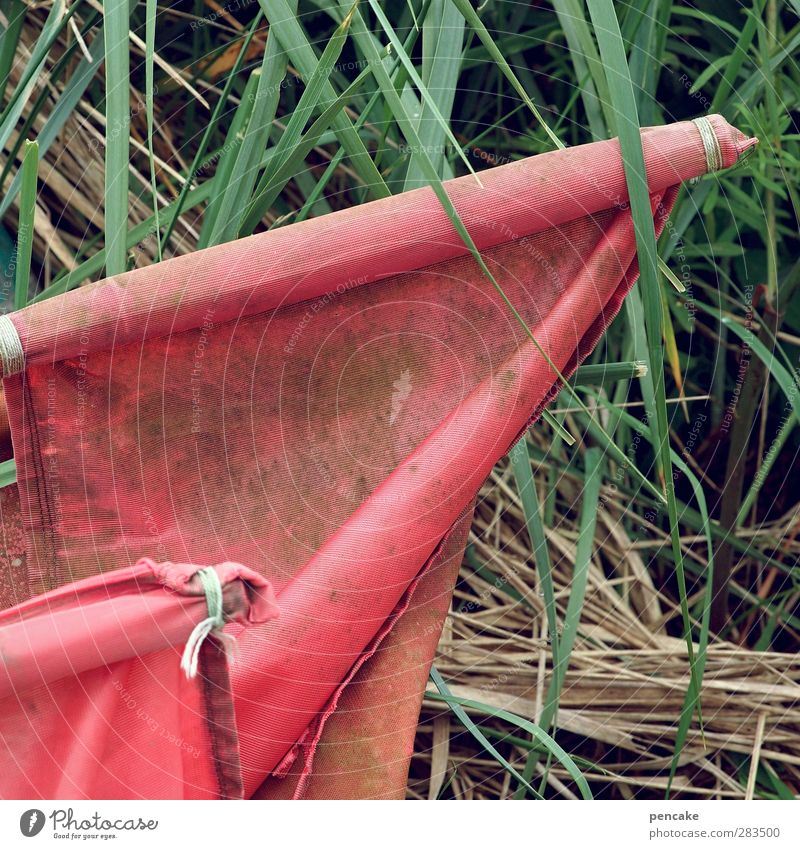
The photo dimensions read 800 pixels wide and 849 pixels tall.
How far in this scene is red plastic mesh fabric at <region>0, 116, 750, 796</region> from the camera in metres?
0.39

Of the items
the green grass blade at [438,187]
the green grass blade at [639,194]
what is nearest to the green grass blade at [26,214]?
the green grass blade at [438,187]

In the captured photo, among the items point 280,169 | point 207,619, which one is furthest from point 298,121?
point 207,619

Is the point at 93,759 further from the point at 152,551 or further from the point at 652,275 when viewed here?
the point at 652,275

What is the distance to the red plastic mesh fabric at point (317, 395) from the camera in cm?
39

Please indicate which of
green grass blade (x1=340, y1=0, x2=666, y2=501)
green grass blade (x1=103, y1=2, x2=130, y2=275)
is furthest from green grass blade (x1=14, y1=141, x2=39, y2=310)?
green grass blade (x1=340, y1=0, x2=666, y2=501)

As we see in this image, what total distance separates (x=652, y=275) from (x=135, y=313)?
24cm

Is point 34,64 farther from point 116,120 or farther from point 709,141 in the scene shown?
point 709,141

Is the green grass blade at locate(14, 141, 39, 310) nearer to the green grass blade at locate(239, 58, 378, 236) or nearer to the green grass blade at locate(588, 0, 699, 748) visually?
the green grass blade at locate(239, 58, 378, 236)

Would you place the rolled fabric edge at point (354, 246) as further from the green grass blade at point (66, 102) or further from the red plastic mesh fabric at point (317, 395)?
the green grass blade at point (66, 102)

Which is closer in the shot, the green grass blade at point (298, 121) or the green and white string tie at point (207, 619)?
the green and white string tie at point (207, 619)

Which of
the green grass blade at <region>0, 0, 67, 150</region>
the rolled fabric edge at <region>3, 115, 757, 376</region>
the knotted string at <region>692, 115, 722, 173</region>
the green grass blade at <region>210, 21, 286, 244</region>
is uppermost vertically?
the green grass blade at <region>0, 0, 67, 150</region>

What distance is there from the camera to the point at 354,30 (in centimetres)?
43
